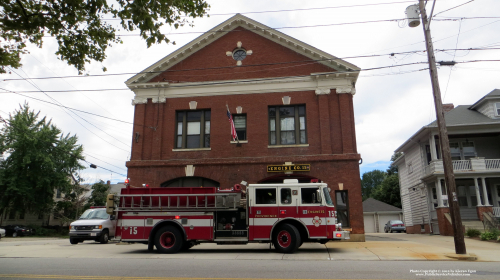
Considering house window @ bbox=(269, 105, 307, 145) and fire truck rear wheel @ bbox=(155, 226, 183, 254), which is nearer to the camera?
fire truck rear wheel @ bbox=(155, 226, 183, 254)

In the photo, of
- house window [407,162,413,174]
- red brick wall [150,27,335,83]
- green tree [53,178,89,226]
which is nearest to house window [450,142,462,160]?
house window [407,162,413,174]

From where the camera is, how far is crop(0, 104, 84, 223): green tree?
37250mm

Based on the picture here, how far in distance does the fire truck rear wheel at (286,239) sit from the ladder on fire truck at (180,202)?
1.62 metres

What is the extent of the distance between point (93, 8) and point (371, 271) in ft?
30.1

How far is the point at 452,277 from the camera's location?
25.8ft

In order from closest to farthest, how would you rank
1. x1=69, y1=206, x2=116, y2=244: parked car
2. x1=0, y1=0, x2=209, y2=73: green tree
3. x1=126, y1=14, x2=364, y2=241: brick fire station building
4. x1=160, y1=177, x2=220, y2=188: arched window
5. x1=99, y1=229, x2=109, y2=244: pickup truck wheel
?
x1=0, y1=0, x2=209, y2=73: green tree, x1=69, y1=206, x2=116, y2=244: parked car, x1=99, y1=229, x2=109, y2=244: pickup truck wheel, x1=126, y1=14, x2=364, y2=241: brick fire station building, x1=160, y1=177, x2=220, y2=188: arched window

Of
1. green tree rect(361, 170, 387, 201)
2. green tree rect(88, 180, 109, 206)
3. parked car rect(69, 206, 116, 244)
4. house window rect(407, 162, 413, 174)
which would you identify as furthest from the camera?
green tree rect(361, 170, 387, 201)

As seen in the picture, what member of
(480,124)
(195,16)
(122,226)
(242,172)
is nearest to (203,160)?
(242,172)

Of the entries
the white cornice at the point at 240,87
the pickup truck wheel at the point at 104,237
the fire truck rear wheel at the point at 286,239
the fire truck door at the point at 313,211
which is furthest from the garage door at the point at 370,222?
the fire truck rear wheel at the point at 286,239

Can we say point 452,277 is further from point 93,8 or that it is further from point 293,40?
point 293,40

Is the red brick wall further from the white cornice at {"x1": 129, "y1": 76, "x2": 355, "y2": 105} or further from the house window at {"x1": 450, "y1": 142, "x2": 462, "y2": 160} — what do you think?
the house window at {"x1": 450, "y1": 142, "x2": 462, "y2": 160}

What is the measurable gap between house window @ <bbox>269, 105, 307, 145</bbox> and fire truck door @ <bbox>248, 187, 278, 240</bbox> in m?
7.13

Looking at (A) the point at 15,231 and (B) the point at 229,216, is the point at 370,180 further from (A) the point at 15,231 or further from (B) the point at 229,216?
(B) the point at 229,216

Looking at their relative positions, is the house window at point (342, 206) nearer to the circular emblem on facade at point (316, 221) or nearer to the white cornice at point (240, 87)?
the white cornice at point (240, 87)
